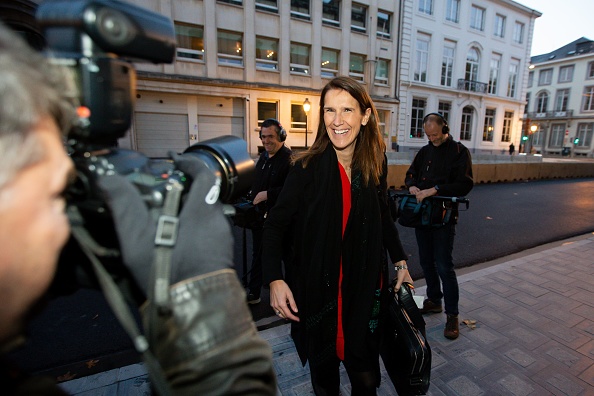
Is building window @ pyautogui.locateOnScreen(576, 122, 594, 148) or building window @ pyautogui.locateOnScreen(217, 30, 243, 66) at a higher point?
building window @ pyautogui.locateOnScreen(217, 30, 243, 66)

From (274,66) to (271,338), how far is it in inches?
787

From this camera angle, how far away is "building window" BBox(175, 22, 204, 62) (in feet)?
57.2

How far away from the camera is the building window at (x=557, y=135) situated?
149 ft

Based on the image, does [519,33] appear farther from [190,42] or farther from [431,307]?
[431,307]

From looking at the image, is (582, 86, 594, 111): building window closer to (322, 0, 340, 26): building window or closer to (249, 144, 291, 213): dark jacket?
(322, 0, 340, 26): building window

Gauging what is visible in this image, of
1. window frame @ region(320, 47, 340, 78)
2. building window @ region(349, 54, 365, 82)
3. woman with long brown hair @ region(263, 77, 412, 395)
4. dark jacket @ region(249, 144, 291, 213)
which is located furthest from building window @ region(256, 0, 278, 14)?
woman with long brown hair @ region(263, 77, 412, 395)

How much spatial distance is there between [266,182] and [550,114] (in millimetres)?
58567

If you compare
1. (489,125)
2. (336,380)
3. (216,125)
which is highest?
(489,125)

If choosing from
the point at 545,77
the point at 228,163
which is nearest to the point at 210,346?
the point at 228,163

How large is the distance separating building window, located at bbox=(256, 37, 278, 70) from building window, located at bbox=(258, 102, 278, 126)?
2.22 meters

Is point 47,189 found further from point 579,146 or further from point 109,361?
point 579,146

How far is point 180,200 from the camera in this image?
0.68 meters

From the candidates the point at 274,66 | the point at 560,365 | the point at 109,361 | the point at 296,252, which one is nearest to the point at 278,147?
the point at 296,252

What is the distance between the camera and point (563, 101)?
149 feet
